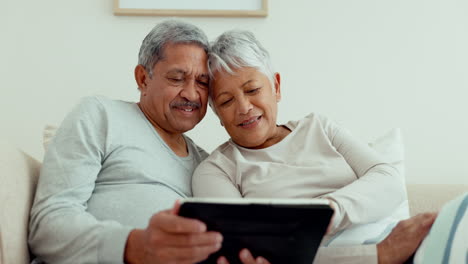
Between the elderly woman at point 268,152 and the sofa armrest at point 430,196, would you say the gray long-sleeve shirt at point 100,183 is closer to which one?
the elderly woman at point 268,152

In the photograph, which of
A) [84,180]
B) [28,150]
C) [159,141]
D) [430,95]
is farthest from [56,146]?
[430,95]

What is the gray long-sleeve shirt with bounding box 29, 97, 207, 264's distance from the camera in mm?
1074

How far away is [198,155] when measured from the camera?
1.67 m

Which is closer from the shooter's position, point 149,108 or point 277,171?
point 277,171

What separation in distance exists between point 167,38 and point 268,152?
46 centimetres

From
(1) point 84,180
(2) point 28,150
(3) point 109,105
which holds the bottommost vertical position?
(2) point 28,150

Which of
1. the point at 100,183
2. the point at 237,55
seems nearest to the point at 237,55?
the point at 237,55

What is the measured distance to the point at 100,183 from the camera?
1334mm

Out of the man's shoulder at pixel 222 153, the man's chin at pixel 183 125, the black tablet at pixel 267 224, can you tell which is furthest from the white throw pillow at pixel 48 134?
the black tablet at pixel 267 224

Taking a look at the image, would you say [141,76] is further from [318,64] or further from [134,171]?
[318,64]

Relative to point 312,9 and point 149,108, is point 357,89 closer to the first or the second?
point 312,9

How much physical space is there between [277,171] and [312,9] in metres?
0.92

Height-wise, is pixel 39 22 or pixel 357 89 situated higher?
pixel 39 22

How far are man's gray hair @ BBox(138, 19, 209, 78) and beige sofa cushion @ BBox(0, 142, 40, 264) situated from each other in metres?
0.47
